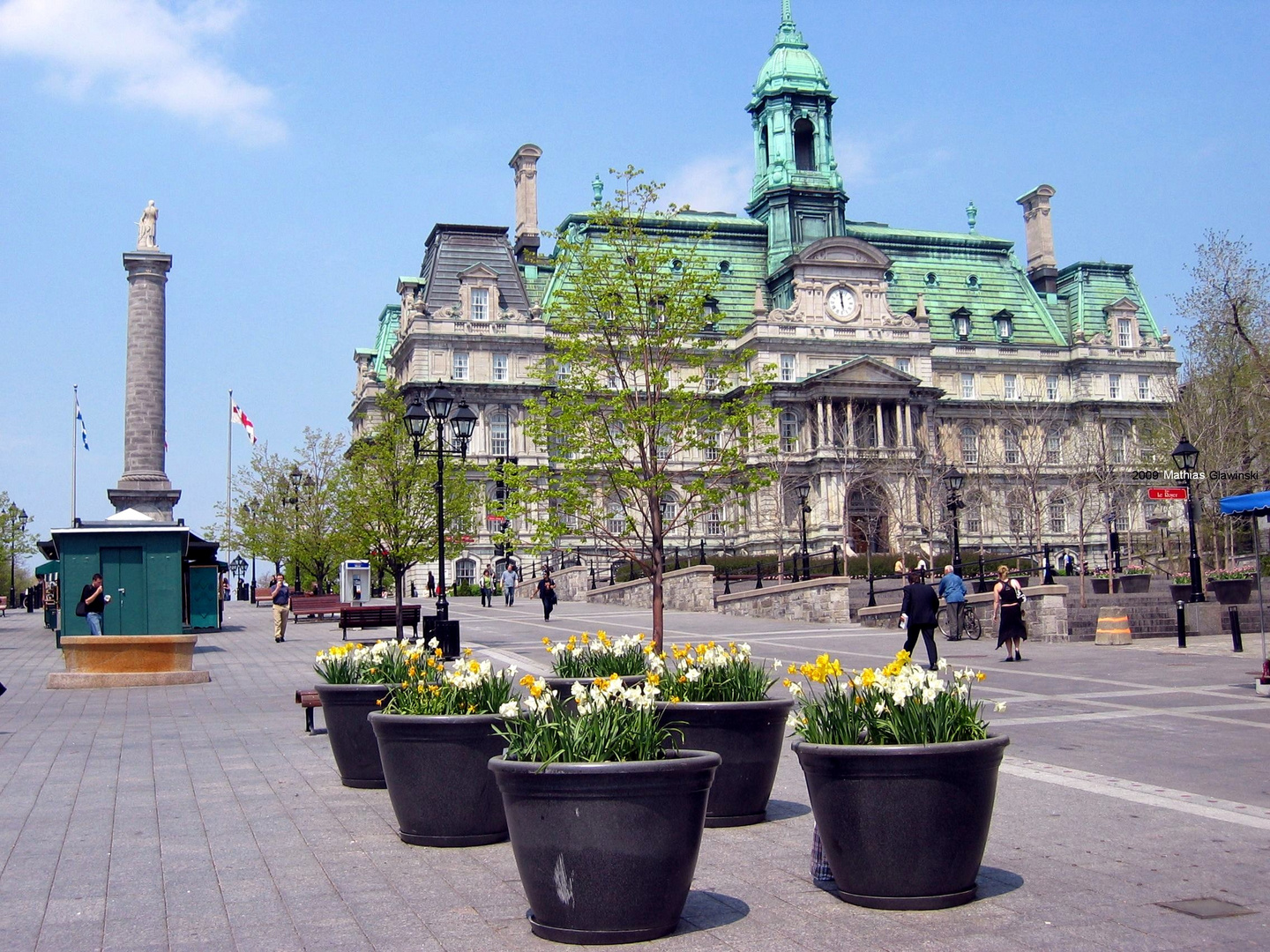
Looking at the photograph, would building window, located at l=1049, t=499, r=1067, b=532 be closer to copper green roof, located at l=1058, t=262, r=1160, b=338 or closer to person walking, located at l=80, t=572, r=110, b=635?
copper green roof, located at l=1058, t=262, r=1160, b=338

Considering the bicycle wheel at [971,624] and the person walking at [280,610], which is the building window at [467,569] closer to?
the person walking at [280,610]

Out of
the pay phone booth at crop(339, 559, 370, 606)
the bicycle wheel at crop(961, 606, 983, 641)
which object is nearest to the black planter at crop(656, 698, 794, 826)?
the bicycle wheel at crop(961, 606, 983, 641)

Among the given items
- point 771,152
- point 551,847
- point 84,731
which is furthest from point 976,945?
point 771,152

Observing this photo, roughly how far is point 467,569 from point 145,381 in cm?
3429

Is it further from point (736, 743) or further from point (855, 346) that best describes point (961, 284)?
point (736, 743)

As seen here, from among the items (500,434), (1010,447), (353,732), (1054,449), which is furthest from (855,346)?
(353,732)

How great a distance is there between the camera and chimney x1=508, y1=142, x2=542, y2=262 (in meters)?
85.1

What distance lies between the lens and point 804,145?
86375mm

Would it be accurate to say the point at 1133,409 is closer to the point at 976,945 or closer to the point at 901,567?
the point at 901,567

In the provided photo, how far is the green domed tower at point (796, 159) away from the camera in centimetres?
8419

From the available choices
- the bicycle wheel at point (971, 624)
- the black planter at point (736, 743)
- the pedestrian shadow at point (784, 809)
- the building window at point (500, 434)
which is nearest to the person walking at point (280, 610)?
the bicycle wheel at point (971, 624)

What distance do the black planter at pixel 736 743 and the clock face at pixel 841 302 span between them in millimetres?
73906

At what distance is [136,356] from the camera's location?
41625mm

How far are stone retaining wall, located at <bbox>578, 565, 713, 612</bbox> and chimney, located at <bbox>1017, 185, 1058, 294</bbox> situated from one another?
61.2m
